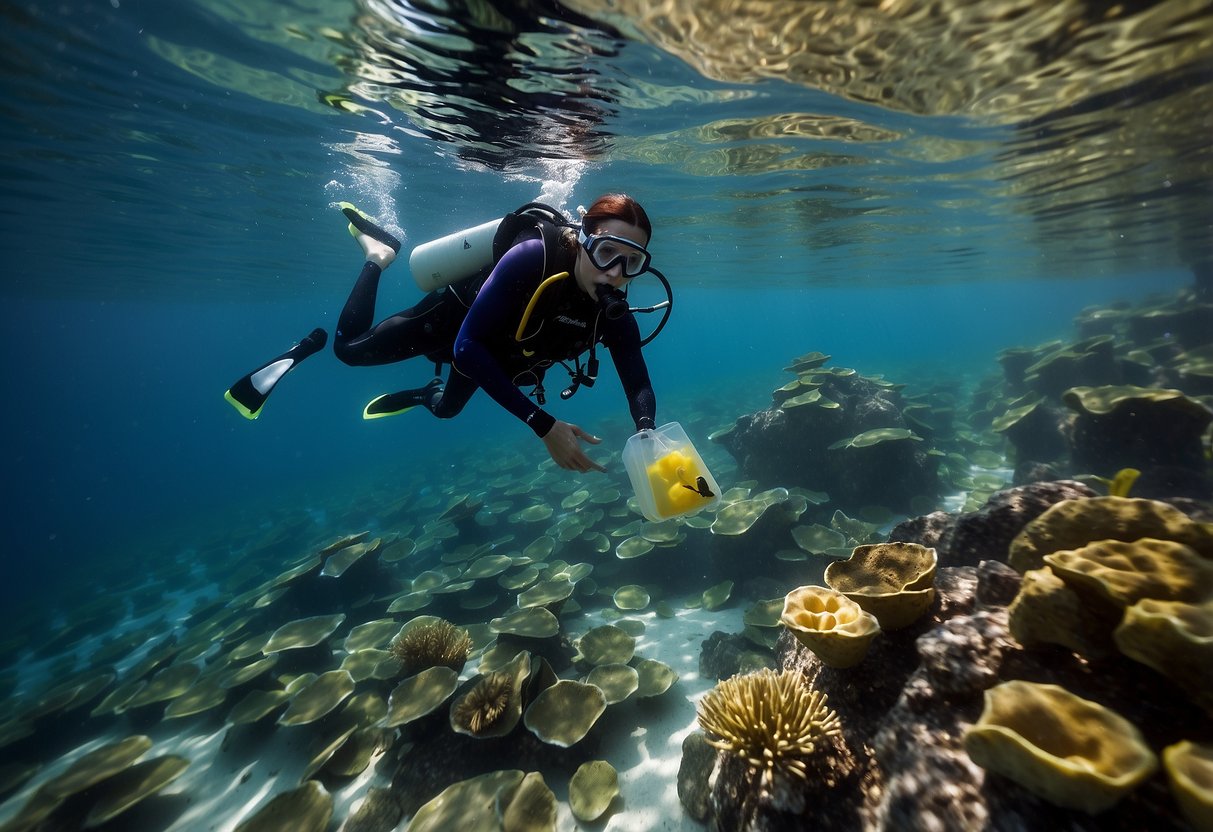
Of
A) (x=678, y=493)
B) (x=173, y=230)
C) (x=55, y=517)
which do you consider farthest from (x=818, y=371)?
(x=55, y=517)

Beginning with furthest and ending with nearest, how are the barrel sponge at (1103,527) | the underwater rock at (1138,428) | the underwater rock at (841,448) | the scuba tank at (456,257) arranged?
the underwater rock at (841,448), the underwater rock at (1138,428), the scuba tank at (456,257), the barrel sponge at (1103,527)

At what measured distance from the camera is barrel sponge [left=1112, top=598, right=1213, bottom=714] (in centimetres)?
181

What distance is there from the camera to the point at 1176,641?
184 centimetres

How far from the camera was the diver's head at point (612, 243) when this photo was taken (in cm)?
404

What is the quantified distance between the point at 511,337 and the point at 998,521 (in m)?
4.46

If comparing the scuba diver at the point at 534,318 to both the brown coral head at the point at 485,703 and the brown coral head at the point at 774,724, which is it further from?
the brown coral head at the point at 485,703

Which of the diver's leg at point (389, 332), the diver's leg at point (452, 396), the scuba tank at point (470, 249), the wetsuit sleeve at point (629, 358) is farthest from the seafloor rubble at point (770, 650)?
the scuba tank at point (470, 249)

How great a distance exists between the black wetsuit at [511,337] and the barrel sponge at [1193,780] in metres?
3.26

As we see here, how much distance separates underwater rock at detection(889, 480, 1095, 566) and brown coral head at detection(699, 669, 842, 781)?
195 cm

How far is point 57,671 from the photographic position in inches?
468

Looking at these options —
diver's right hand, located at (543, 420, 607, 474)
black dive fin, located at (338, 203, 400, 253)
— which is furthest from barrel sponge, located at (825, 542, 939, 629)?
black dive fin, located at (338, 203, 400, 253)

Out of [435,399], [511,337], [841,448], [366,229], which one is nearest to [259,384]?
[435,399]

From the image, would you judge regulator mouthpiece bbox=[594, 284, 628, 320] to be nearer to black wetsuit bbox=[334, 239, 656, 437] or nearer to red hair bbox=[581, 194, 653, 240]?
black wetsuit bbox=[334, 239, 656, 437]

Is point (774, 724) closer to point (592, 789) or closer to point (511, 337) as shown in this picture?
point (592, 789)
